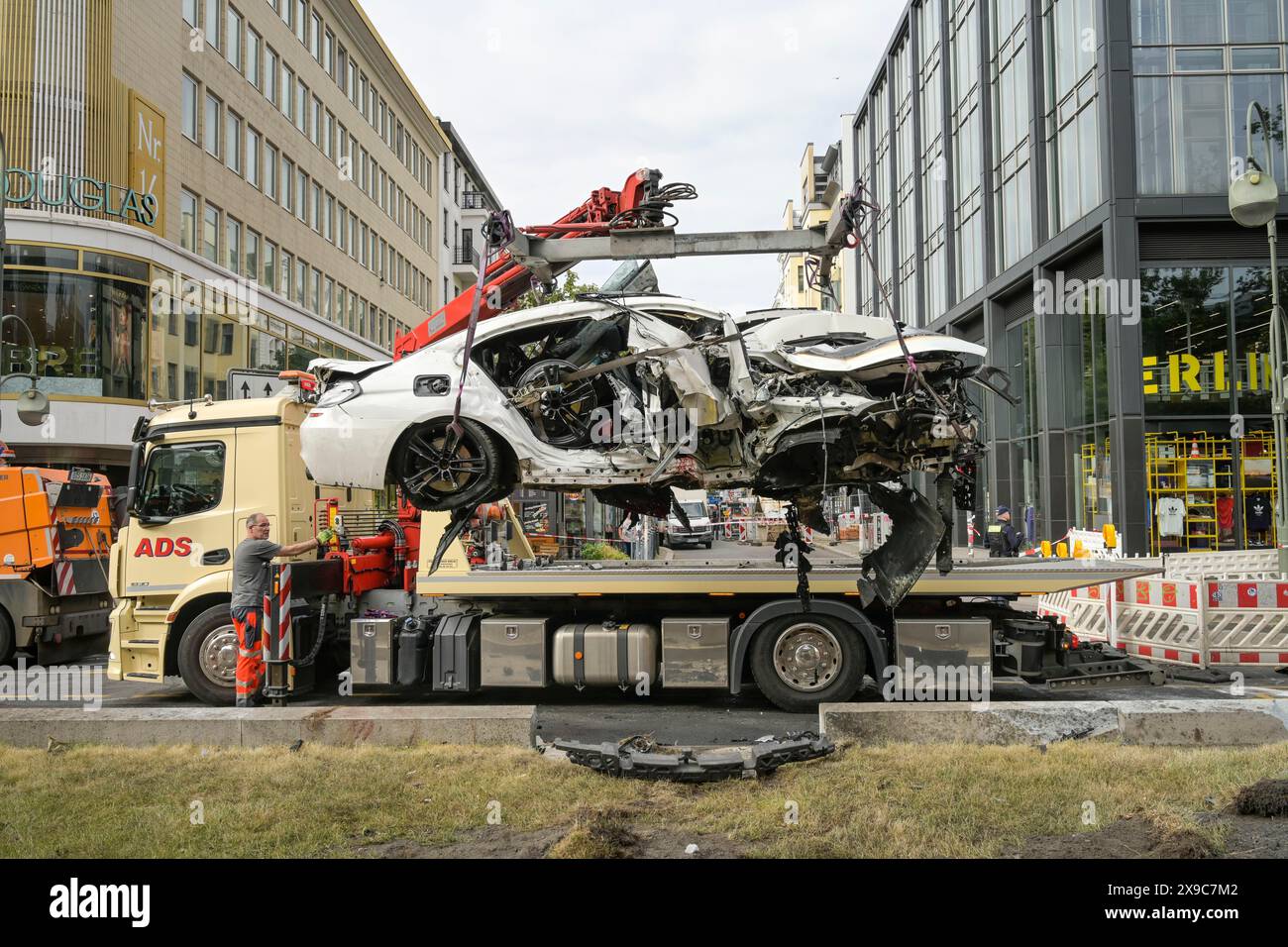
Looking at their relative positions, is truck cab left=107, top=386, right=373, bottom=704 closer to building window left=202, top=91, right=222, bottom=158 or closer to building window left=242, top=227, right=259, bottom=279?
building window left=202, top=91, right=222, bottom=158

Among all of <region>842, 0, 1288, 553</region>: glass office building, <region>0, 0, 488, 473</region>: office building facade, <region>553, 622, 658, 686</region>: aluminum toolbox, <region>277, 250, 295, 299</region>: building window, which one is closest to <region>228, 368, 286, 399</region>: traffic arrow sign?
<region>553, 622, 658, 686</region>: aluminum toolbox

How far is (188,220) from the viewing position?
2541 cm

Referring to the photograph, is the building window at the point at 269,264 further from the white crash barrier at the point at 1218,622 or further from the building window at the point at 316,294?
the white crash barrier at the point at 1218,622

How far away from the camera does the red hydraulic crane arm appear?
7213 mm

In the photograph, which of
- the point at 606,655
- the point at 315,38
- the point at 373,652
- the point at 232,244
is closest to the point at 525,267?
the point at 606,655

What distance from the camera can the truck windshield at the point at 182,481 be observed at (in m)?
8.55

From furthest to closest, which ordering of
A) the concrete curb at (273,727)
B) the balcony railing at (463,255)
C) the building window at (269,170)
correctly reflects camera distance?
1. the balcony railing at (463,255)
2. the building window at (269,170)
3. the concrete curb at (273,727)

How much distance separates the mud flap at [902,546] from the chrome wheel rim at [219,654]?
5.47m

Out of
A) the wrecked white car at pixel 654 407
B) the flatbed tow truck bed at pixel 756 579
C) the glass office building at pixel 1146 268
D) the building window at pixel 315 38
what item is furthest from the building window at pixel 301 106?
the flatbed tow truck bed at pixel 756 579

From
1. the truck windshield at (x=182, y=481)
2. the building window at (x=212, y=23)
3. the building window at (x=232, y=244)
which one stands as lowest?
the truck windshield at (x=182, y=481)

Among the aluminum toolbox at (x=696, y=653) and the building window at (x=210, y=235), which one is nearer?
the aluminum toolbox at (x=696, y=653)

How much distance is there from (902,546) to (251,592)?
5.41 meters
